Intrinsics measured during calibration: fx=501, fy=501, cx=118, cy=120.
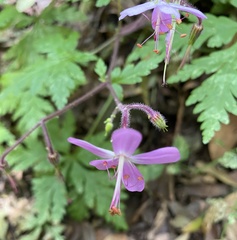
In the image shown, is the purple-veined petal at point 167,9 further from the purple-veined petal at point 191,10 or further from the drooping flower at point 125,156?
the drooping flower at point 125,156

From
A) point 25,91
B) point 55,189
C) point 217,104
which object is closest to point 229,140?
point 217,104

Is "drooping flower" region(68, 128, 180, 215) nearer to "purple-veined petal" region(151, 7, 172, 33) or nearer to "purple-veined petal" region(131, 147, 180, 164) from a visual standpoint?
"purple-veined petal" region(131, 147, 180, 164)

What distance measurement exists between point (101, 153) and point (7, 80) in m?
1.53

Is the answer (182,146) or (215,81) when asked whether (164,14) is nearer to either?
(215,81)

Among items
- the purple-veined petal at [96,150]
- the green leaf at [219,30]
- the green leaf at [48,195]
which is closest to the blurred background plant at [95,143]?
A: the green leaf at [48,195]

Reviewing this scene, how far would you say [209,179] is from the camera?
3.33 metres

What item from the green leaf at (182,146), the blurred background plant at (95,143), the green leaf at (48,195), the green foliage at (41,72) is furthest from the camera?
the green leaf at (182,146)

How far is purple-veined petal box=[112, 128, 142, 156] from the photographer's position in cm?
173

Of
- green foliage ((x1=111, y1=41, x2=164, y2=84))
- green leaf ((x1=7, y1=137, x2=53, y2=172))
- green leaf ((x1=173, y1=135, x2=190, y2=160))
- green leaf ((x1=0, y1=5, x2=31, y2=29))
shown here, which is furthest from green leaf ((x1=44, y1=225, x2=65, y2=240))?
green leaf ((x1=0, y1=5, x2=31, y2=29))

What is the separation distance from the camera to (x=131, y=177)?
6.72 feet

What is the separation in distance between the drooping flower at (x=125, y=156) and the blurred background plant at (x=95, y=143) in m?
0.82

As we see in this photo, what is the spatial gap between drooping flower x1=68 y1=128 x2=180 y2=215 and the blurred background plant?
821 mm

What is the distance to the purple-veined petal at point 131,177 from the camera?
2021mm

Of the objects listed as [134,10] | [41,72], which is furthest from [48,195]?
[134,10]
